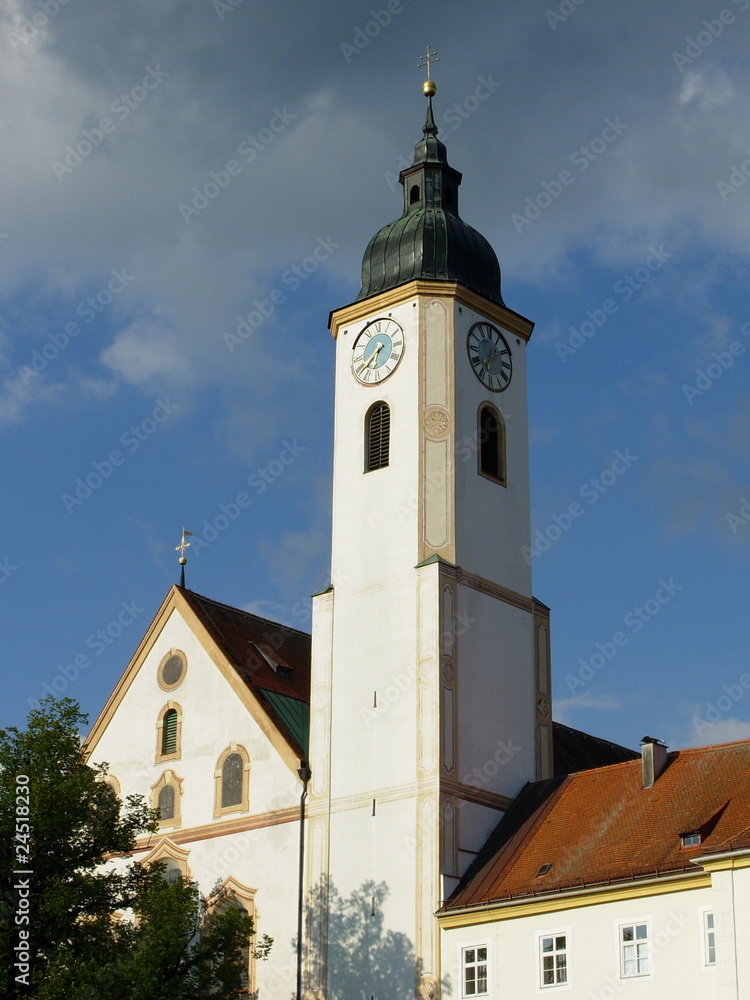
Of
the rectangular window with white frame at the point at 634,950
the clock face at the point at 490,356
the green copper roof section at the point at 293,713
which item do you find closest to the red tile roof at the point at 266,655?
the green copper roof section at the point at 293,713

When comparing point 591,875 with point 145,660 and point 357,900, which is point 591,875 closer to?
point 357,900

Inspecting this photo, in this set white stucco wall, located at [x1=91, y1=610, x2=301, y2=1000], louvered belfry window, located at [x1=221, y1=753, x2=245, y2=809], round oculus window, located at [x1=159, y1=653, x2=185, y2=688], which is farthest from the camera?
round oculus window, located at [x1=159, y1=653, x2=185, y2=688]

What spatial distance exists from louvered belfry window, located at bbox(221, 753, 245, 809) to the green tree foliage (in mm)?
6800

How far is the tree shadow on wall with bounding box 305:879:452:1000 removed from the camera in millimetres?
36500

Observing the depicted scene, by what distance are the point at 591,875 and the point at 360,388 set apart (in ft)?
49.8

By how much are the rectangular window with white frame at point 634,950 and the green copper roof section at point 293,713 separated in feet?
34.6

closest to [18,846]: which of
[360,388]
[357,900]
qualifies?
[357,900]

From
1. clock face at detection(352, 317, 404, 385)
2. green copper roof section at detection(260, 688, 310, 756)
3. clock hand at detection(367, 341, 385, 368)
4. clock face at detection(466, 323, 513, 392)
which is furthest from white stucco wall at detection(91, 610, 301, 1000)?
clock face at detection(466, 323, 513, 392)

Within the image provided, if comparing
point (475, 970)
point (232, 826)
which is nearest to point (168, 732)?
point (232, 826)

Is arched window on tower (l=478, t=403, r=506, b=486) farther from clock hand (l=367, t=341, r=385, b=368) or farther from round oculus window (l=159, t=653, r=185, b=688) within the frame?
round oculus window (l=159, t=653, r=185, b=688)

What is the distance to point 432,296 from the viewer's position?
43.4m

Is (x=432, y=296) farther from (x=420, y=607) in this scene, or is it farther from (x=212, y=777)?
(x=212, y=777)

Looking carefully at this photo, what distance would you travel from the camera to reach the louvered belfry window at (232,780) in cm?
4134

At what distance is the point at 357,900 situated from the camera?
3803cm
